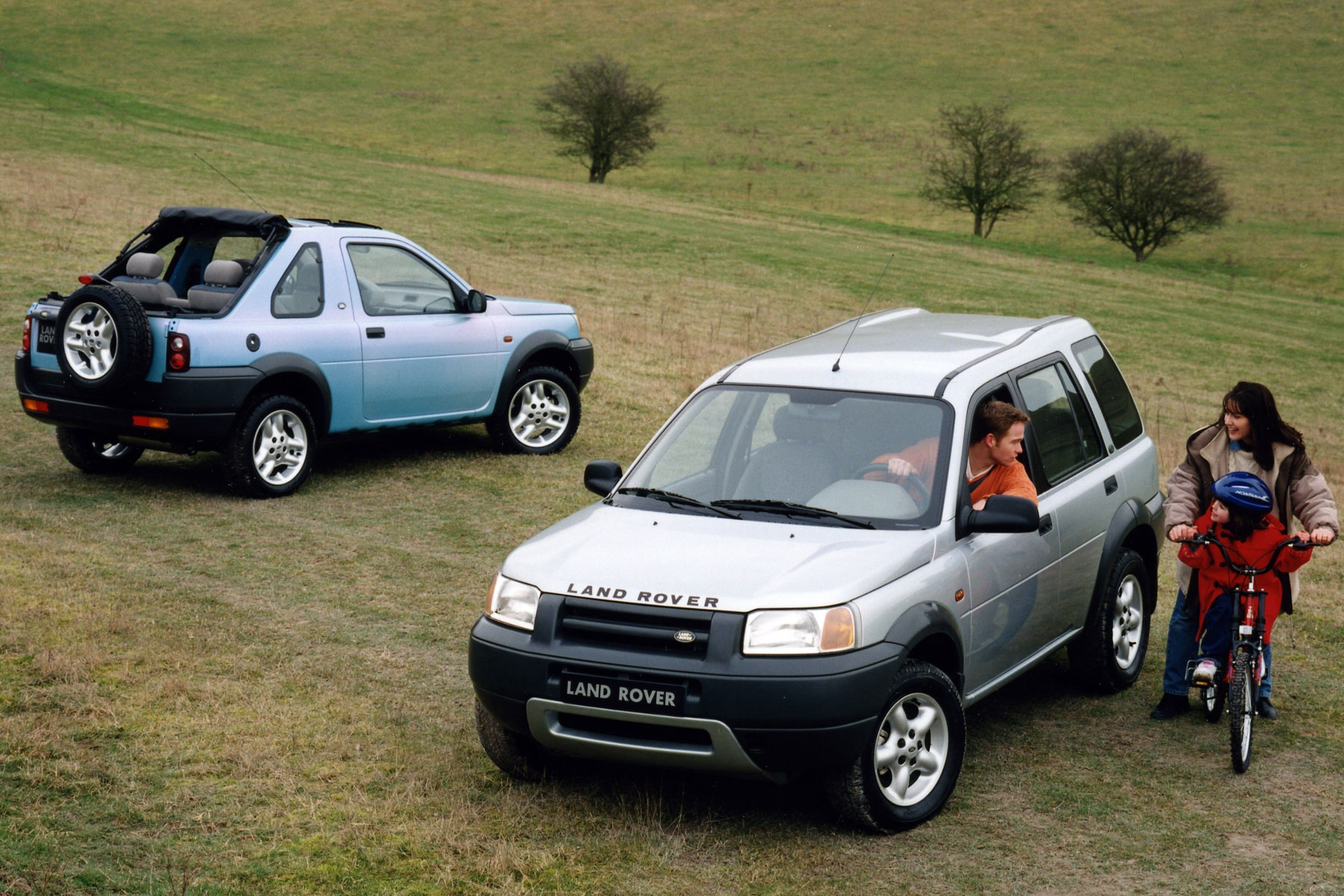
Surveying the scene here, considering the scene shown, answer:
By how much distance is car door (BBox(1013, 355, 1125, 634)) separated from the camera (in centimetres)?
648

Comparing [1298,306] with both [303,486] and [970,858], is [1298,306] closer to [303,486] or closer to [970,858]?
[303,486]

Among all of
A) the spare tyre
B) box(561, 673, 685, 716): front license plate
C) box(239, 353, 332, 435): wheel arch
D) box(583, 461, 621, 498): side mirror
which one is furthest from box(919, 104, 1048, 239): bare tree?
box(561, 673, 685, 716): front license plate

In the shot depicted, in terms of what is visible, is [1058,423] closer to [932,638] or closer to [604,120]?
[932,638]

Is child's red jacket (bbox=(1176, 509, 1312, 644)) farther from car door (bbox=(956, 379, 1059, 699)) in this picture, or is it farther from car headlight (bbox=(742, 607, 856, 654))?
car headlight (bbox=(742, 607, 856, 654))

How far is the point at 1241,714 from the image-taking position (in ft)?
19.8

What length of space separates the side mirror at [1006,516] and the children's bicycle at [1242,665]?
4.08 ft

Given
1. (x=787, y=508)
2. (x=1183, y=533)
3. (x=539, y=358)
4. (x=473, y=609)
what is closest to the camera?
(x=787, y=508)

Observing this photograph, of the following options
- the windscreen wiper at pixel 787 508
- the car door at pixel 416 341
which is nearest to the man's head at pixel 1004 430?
the windscreen wiper at pixel 787 508

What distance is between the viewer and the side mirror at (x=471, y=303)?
1130 cm

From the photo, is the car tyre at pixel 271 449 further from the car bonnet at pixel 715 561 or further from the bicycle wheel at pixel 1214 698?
the bicycle wheel at pixel 1214 698

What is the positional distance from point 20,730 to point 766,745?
306 cm

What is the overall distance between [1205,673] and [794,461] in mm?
2235

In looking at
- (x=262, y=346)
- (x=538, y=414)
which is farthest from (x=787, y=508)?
(x=538, y=414)

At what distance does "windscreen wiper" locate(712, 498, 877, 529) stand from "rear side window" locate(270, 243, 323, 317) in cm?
542
